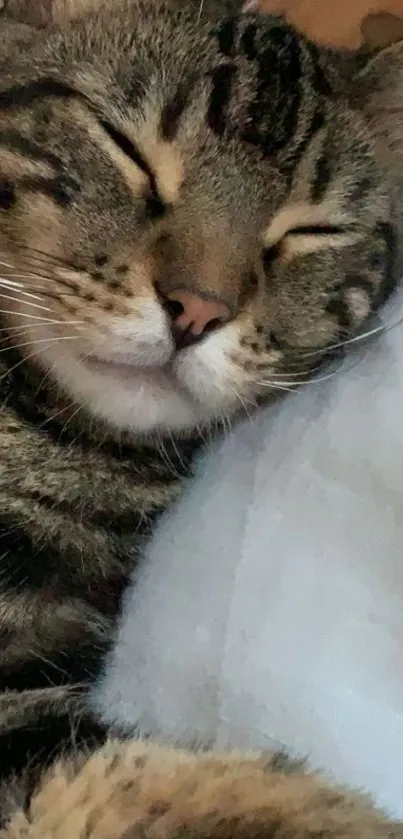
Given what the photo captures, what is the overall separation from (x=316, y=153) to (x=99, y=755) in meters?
0.58

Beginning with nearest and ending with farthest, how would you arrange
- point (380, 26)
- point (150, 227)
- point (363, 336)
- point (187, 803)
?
point (187, 803)
point (150, 227)
point (363, 336)
point (380, 26)

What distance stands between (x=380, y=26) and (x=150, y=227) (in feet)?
2.52

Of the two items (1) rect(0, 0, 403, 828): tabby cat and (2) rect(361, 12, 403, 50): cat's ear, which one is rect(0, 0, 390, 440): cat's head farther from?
(2) rect(361, 12, 403, 50): cat's ear

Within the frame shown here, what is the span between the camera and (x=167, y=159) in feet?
2.87

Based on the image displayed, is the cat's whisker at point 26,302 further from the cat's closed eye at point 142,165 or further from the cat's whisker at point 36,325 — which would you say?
the cat's closed eye at point 142,165

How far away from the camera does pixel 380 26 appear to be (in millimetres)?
1410

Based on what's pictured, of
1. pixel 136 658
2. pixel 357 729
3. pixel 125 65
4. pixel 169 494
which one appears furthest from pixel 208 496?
pixel 125 65

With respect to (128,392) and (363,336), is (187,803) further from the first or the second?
(363,336)

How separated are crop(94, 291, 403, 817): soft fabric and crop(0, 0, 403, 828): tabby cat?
45mm

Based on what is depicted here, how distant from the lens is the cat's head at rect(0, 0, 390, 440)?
31.7 inches

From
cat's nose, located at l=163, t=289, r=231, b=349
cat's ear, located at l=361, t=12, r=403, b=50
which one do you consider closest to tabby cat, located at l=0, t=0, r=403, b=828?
cat's nose, located at l=163, t=289, r=231, b=349

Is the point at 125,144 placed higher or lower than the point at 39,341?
higher

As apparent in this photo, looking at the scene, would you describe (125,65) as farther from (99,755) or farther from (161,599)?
(99,755)

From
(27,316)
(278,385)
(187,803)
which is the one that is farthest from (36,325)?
(187,803)
